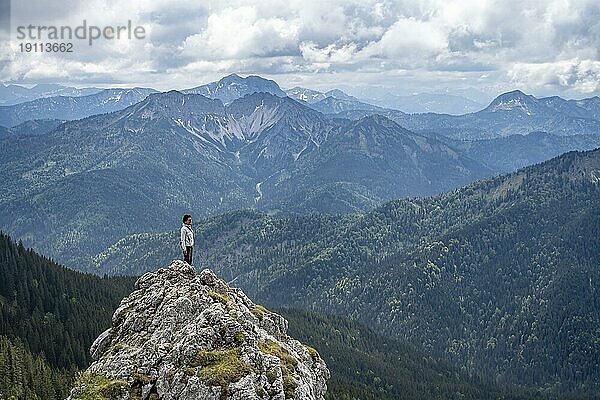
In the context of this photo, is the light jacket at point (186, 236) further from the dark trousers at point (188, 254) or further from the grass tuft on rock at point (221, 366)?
the grass tuft on rock at point (221, 366)

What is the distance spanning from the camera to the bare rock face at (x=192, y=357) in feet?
140

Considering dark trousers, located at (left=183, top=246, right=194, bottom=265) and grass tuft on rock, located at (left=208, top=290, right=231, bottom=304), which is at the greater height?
dark trousers, located at (left=183, top=246, right=194, bottom=265)

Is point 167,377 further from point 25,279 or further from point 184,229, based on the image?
point 25,279

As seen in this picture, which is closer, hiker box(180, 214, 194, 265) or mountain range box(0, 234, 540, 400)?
hiker box(180, 214, 194, 265)

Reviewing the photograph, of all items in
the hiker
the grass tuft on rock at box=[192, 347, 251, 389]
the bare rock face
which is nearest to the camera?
the grass tuft on rock at box=[192, 347, 251, 389]

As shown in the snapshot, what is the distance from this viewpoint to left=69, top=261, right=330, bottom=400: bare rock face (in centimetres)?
4266

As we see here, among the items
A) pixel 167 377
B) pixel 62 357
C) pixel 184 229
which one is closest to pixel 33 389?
pixel 62 357

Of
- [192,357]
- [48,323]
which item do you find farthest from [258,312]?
[48,323]

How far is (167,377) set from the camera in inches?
1731

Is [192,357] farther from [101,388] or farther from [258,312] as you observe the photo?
[258,312]

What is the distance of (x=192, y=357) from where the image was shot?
45.3 metres

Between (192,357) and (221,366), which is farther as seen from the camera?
(192,357)

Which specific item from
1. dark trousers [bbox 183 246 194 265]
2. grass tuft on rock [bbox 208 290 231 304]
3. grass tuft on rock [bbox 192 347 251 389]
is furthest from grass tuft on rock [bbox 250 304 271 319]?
grass tuft on rock [bbox 192 347 251 389]

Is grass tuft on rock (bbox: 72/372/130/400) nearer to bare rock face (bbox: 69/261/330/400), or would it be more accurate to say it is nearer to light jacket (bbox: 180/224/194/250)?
bare rock face (bbox: 69/261/330/400)
